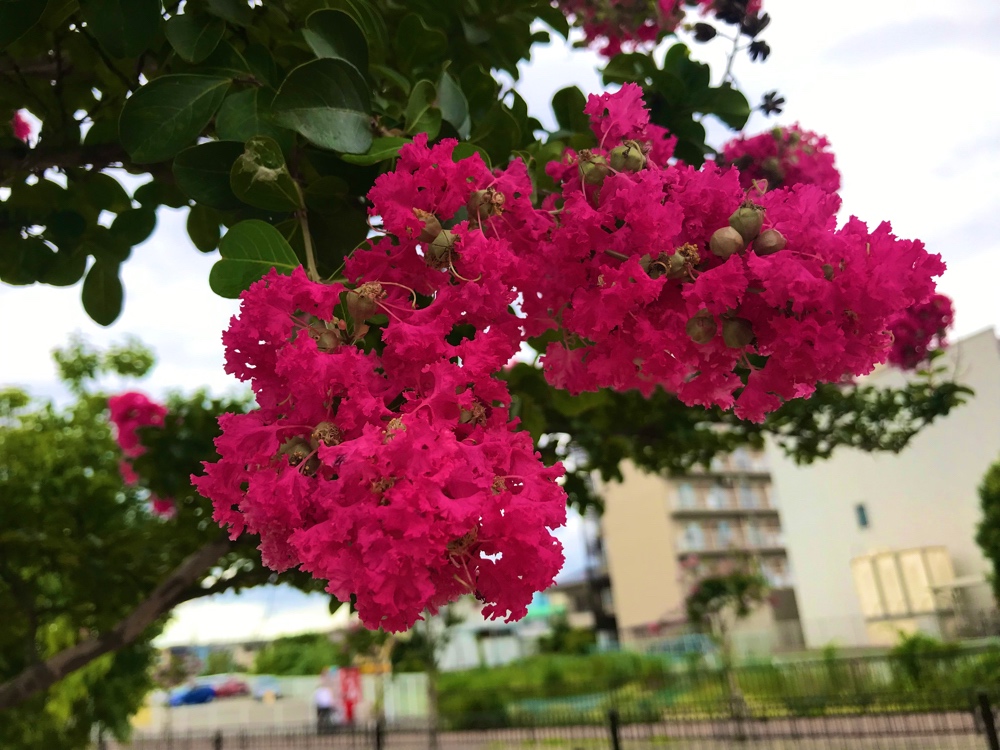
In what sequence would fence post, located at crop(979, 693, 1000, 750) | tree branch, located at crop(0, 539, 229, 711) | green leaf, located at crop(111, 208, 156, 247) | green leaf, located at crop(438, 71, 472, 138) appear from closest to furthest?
green leaf, located at crop(438, 71, 472, 138) → green leaf, located at crop(111, 208, 156, 247) → tree branch, located at crop(0, 539, 229, 711) → fence post, located at crop(979, 693, 1000, 750)

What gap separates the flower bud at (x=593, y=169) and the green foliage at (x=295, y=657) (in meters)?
26.3

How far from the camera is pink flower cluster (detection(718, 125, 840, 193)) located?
6.31 ft

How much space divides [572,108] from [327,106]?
0.58 metres

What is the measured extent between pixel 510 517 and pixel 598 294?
0.31 m

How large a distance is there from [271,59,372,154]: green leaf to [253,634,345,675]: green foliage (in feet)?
85.7

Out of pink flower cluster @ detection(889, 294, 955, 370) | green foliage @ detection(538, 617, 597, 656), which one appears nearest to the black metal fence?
pink flower cluster @ detection(889, 294, 955, 370)

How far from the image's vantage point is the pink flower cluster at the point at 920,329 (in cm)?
354

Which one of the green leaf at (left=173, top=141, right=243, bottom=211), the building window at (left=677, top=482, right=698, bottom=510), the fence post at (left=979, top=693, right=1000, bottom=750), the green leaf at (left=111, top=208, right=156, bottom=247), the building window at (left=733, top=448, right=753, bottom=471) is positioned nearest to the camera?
the green leaf at (left=173, top=141, right=243, bottom=211)

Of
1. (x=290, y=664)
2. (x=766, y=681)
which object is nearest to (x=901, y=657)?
(x=766, y=681)

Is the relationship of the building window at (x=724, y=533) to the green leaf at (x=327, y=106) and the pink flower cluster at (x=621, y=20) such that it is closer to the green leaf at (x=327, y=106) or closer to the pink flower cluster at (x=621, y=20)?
the pink flower cluster at (x=621, y=20)

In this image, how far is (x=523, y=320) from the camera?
999mm

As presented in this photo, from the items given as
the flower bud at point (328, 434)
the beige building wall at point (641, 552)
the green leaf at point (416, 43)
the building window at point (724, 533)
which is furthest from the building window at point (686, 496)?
the flower bud at point (328, 434)

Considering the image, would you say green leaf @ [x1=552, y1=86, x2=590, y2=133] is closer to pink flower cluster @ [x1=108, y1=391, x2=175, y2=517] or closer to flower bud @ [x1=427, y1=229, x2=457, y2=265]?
flower bud @ [x1=427, y1=229, x2=457, y2=265]

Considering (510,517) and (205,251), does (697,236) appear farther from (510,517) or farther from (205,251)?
(205,251)
